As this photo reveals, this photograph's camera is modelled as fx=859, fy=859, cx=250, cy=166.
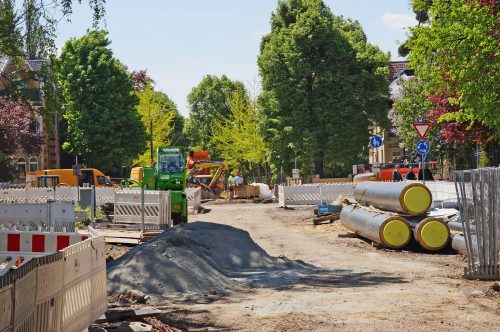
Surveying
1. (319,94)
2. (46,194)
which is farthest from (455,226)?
(319,94)

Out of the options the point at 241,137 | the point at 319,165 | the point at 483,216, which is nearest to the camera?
the point at 483,216

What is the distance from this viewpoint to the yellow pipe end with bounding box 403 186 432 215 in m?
20.8

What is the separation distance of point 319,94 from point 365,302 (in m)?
48.1

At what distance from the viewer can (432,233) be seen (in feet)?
65.9

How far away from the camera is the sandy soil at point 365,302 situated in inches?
416

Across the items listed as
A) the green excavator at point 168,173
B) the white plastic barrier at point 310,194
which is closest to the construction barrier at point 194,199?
the white plastic barrier at point 310,194

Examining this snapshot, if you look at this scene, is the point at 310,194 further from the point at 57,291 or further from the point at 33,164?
the point at 57,291

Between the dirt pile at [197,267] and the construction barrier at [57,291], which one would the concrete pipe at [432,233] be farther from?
the construction barrier at [57,291]

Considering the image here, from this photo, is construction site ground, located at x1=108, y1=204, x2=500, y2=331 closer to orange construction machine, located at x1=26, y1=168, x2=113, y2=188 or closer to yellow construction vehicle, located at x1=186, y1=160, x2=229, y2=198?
yellow construction vehicle, located at x1=186, y1=160, x2=229, y2=198

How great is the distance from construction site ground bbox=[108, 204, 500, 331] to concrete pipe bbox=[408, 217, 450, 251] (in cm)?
24

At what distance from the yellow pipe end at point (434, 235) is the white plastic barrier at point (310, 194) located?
953 inches

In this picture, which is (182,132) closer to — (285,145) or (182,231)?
(285,145)

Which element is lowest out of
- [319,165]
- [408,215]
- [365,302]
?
[365,302]

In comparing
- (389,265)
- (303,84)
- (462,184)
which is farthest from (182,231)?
(303,84)
